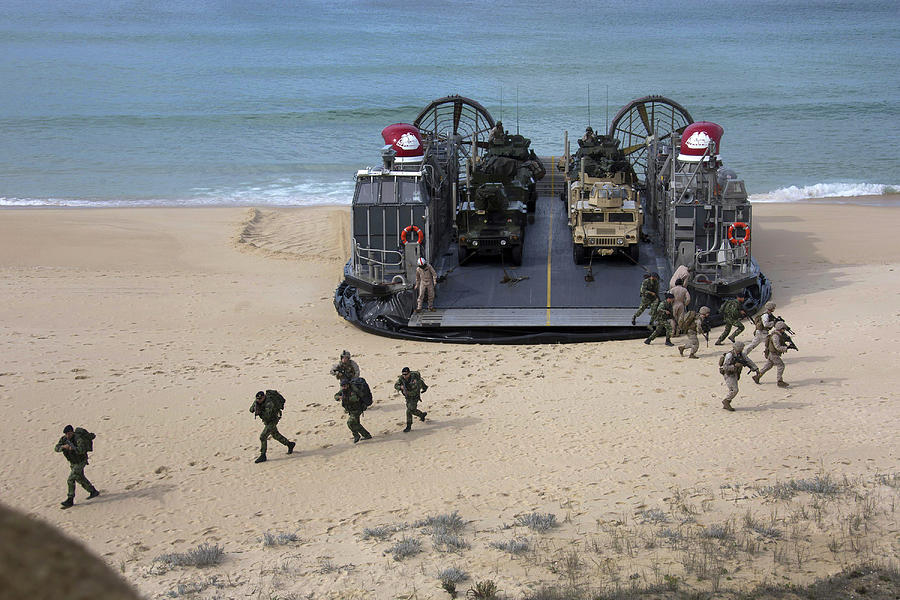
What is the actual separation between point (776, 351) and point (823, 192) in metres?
26.4

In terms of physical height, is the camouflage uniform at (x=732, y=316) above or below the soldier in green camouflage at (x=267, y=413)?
above

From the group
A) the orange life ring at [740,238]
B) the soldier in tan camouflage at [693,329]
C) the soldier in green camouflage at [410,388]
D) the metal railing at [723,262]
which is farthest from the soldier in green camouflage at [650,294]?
the soldier in green camouflage at [410,388]

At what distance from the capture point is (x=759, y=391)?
13.2 metres

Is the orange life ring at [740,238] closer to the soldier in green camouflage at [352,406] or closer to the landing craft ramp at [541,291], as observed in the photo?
the landing craft ramp at [541,291]

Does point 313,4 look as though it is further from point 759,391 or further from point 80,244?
point 759,391

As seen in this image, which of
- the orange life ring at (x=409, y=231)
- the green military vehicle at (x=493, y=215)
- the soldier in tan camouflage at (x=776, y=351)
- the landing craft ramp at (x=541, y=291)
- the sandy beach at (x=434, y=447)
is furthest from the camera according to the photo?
the green military vehicle at (x=493, y=215)

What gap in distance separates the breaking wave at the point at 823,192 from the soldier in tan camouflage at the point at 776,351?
954 inches

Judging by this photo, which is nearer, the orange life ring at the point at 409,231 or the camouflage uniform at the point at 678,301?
the camouflage uniform at the point at 678,301

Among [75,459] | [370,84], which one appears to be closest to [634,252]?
[75,459]

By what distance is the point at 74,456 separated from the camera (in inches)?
416

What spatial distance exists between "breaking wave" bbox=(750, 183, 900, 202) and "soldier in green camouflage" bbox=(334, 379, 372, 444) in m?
27.3

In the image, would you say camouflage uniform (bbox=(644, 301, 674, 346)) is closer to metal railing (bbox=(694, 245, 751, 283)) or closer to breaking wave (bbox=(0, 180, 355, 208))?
metal railing (bbox=(694, 245, 751, 283))

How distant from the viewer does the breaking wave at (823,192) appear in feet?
120

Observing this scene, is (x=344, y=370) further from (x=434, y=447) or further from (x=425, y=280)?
(x=425, y=280)
